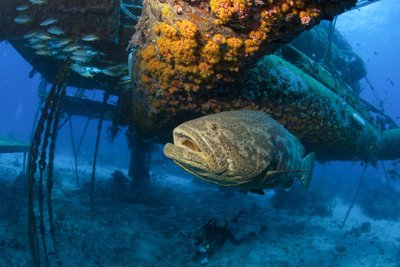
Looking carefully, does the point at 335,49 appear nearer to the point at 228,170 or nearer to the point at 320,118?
the point at 320,118

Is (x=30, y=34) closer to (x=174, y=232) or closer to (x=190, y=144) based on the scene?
(x=190, y=144)

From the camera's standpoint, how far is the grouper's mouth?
348cm

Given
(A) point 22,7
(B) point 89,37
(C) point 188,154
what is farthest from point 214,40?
(A) point 22,7

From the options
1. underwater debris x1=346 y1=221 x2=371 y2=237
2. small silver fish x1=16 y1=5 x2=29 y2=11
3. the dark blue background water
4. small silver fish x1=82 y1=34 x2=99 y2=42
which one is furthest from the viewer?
the dark blue background water

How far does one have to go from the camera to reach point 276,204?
15781mm

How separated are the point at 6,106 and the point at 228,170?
142109 millimetres

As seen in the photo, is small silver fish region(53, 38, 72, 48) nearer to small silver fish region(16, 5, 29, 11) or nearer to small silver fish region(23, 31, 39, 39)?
small silver fish region(23, 31, 39, 39)

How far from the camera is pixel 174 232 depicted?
9.91 m

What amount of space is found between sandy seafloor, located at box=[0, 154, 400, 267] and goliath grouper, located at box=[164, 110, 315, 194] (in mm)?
5056

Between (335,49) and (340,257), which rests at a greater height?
(335,49)

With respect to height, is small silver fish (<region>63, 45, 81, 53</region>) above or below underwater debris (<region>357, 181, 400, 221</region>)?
above

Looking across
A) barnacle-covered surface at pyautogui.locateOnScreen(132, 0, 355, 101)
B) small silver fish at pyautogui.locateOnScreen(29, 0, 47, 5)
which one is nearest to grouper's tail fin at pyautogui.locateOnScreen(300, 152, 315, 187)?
barnacle-covered surface at pyautogui.locateOnScreen(132, 0, 355, 101)

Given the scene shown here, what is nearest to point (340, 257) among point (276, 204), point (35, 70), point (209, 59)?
point (276, 204)

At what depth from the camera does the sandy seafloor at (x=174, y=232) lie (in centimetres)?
797
